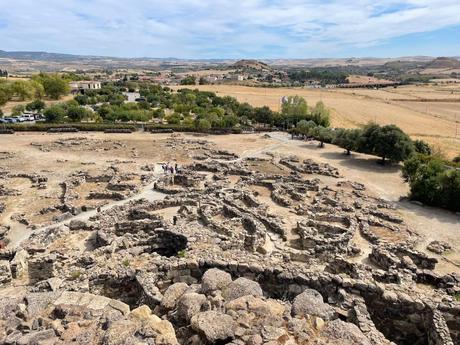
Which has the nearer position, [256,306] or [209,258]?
[256,306]

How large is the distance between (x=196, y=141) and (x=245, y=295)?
50635mm

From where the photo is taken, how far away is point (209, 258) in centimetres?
1680

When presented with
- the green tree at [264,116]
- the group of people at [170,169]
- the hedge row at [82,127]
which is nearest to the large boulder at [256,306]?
the group of people at [170,169]

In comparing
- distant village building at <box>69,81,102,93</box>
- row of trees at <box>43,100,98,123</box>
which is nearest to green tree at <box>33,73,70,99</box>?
distant village building at <box>69,81,102,93</box>

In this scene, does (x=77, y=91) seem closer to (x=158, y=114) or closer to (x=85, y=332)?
(x=158, y=114)

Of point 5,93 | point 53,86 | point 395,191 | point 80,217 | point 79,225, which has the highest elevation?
point 53,86

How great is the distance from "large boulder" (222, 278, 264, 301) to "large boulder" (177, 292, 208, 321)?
852 millimetres

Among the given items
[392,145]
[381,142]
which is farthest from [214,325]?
[381,142]

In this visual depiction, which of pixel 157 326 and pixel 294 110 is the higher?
pixel 157 326

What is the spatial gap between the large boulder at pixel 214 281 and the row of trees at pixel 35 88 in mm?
101867

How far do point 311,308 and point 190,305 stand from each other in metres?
3.91

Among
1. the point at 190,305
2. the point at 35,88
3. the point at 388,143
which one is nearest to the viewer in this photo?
the point at 190,305

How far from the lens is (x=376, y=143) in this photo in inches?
1934

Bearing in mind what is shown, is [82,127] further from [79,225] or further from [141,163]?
[79,225]
